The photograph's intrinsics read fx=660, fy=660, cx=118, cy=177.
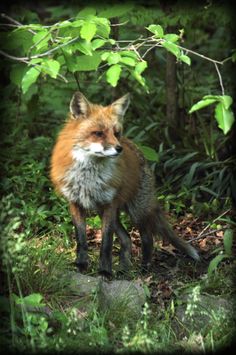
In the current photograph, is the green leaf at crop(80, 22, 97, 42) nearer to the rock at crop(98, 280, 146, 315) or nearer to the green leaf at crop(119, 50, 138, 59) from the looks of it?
the green leaf at crop(119, 50, 138, 59)

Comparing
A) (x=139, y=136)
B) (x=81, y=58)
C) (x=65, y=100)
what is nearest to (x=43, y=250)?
(x=81, y=58)

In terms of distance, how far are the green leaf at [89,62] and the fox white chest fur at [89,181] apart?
2.92 feet

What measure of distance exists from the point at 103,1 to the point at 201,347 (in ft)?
12.2

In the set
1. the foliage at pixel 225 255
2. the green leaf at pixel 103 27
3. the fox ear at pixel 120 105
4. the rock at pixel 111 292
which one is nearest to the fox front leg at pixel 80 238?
the rock at pixel 111 292

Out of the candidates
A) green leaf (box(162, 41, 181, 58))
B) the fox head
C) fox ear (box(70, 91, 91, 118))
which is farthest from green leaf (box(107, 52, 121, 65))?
fox ear (box(70, 91, 91, 118))

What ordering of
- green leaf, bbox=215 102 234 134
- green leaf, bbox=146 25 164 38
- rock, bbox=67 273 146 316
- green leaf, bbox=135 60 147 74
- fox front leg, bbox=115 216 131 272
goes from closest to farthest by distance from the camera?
green leaf, bbox=215 102 234 134, green leaf, bbox=135 60 147 74, green leaf, bbox=146 25 164 38, rock, bbox=67 273 146 316, fox front leg, bbox=115 216 131 272

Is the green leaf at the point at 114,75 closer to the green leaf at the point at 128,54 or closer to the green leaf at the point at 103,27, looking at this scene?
the green leaf at the point at 128,54

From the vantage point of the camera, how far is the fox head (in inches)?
233

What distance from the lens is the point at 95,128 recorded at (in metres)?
6.02

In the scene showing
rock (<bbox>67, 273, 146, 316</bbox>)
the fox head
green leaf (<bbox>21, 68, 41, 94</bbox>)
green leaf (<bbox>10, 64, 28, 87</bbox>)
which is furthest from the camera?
the fox head

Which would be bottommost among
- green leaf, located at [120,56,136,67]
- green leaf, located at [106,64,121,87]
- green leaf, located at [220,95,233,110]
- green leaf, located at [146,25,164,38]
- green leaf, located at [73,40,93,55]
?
green leaf, located at [220,95,233,110]

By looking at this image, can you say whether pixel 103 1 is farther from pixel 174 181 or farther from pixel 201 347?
pixel 201 347

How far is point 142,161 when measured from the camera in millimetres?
6938

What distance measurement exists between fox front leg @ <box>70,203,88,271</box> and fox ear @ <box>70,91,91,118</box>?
34.2 inches
